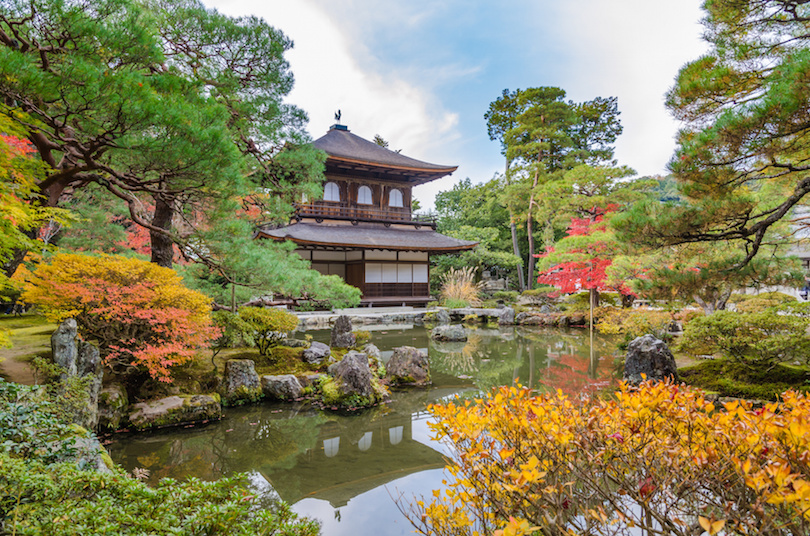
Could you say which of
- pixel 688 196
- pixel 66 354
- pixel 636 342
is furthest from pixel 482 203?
pixel 66 354

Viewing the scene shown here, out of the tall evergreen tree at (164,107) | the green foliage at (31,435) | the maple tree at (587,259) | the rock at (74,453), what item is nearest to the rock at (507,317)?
the maple tree at (587,259)

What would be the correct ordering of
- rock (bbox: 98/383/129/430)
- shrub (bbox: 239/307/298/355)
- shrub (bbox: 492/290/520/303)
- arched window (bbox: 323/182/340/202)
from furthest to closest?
shrub (bbox: 492/290/520/303), arched window (bbox: 323/182/340/202), shrub (bbox: 239/307/298/355), rock (bbox: 98/383/129/430)

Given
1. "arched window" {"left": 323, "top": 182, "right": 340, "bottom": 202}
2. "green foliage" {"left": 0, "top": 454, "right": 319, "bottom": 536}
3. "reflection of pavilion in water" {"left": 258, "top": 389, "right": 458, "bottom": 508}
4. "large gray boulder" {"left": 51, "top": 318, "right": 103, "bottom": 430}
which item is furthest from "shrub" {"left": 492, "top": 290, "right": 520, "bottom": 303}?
"green foliage" {"left": 0, "top": 454, "right": 319, "bottom": 536}

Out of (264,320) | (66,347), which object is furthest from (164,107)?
(264,320)

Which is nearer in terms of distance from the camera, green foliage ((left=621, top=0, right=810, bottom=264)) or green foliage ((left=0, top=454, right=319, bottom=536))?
green foliage ((left=0, top=454, right=319, bottom=536))

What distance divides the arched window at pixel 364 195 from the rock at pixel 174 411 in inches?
482

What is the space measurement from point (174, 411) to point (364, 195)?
1278cm

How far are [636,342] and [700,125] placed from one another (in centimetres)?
292

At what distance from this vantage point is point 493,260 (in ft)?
61.6

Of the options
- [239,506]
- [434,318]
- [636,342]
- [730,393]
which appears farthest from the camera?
[434,318]

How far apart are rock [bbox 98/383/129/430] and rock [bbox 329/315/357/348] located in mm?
3676

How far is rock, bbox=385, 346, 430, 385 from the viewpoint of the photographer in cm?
585

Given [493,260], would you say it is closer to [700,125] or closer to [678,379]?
[678,379]

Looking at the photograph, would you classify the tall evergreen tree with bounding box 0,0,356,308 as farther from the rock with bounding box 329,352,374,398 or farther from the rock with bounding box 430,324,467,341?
the rock with bounding box 430,324,467,341
